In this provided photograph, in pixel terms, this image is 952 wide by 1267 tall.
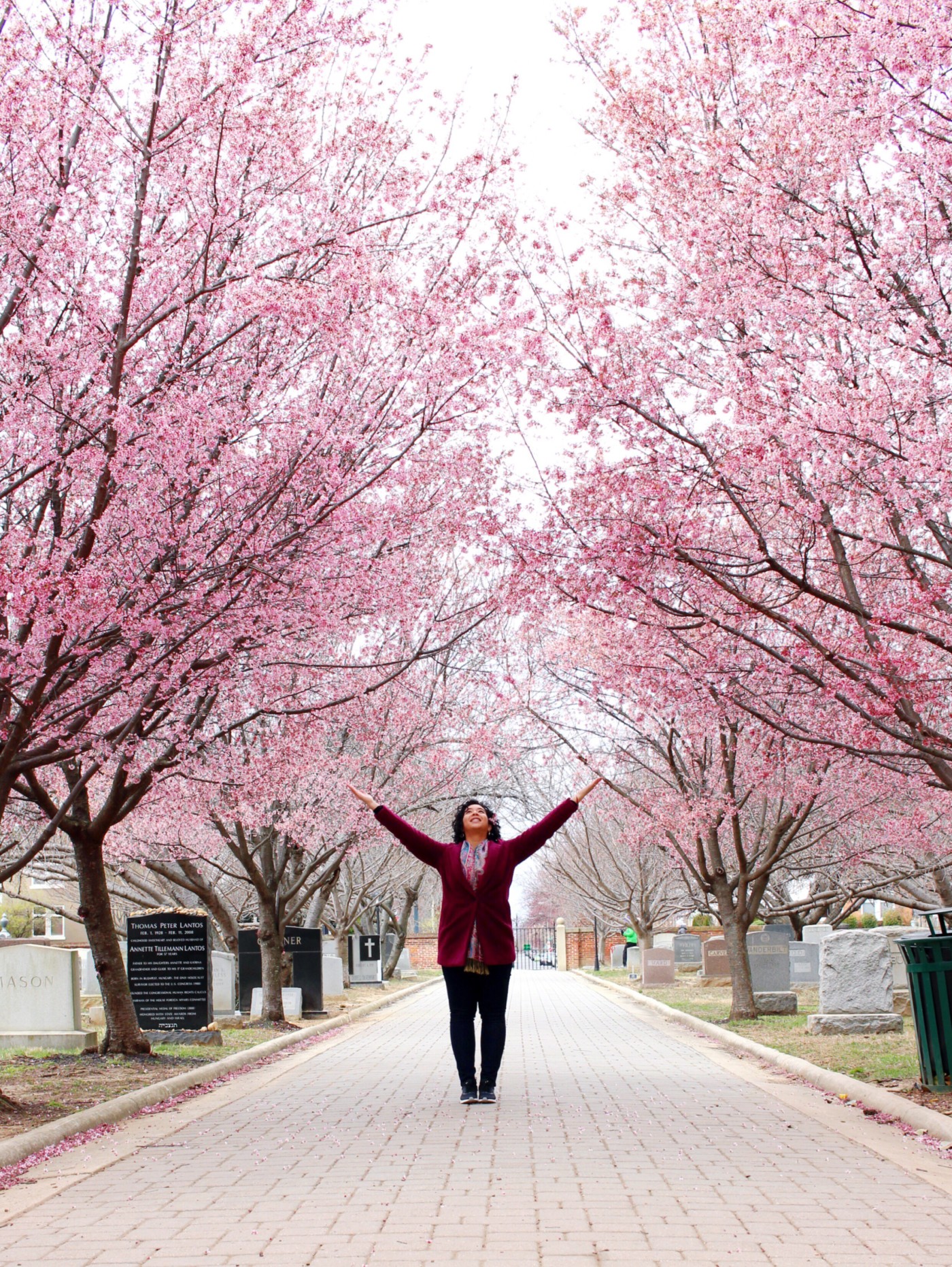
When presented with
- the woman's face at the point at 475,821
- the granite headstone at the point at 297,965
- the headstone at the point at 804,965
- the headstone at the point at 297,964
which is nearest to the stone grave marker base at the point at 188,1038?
the headstone at the point at 297,964

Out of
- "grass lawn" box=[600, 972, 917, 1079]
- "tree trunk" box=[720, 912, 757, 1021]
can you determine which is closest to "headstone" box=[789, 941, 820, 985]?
"grass lawn" box=[600, 972, 917, 1079]

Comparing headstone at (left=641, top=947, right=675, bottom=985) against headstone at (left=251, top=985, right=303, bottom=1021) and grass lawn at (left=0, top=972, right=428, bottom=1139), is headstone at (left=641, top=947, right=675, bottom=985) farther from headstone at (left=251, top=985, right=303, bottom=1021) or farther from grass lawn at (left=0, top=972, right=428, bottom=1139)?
grass lawn at (left=0, top=972, right=428, bottom=1139)

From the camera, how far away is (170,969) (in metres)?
16.5

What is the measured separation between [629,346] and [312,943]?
614 inches

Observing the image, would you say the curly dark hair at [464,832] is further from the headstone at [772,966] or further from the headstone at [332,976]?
the headstone at [332,976]

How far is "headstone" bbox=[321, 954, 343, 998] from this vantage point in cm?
2975

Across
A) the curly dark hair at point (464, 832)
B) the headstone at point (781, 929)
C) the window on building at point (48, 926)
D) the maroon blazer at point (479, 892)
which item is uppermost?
the window on building at point (48, 926)

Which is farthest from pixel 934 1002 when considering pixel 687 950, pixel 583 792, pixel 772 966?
pixel 687 950

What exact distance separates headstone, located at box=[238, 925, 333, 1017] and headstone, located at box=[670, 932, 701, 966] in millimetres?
19258

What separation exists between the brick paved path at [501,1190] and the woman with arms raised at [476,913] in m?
0.63

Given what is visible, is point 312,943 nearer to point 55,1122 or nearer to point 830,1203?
point 55,1122

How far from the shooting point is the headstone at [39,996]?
52.2ft

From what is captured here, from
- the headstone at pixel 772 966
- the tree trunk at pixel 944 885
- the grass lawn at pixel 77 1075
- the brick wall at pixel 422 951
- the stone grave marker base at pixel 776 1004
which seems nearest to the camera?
the grass lawn at pixel 77 1075

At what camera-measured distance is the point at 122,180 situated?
9.73 metres
